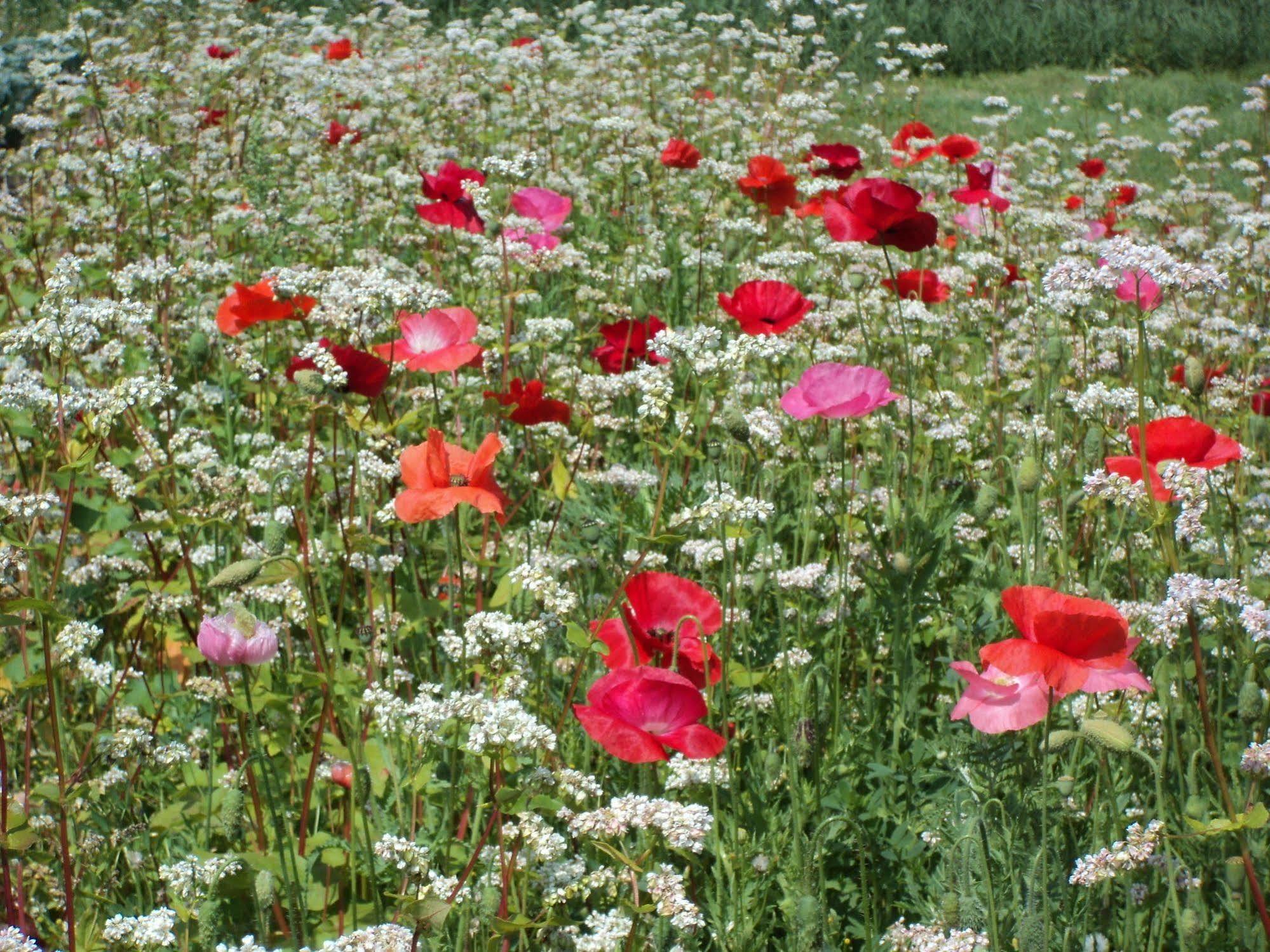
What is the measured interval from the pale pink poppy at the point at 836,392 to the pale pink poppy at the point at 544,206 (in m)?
1.35

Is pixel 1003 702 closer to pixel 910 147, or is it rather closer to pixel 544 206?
pixel 544 206

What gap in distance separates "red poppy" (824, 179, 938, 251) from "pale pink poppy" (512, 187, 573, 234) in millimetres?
1017

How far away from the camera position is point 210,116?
560cm

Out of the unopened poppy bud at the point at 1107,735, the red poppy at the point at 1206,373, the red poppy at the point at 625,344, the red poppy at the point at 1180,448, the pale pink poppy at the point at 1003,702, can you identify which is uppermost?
the red poppy at the point at 1180,448

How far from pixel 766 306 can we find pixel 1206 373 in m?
1.36

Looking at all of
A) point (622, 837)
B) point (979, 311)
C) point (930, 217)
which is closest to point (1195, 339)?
point (979, 311)

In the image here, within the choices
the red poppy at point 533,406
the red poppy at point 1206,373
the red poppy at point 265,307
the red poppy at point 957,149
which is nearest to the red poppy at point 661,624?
the red poppy at point 533,406

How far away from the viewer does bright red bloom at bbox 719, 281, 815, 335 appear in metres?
2.94

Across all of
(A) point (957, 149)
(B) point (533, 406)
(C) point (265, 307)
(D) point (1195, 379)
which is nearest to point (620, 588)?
(B) point (533, 406)

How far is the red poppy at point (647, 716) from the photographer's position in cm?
156

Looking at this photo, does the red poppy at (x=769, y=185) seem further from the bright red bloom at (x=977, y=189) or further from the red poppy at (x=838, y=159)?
the bright red bloom at (x=977, y=189)

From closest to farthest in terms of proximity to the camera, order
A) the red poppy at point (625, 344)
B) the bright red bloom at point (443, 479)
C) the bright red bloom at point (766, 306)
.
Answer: the bright red bloom at point (443, 479) → the bright red bloom at point (766, 306) → the red poppy at point (625, 344)

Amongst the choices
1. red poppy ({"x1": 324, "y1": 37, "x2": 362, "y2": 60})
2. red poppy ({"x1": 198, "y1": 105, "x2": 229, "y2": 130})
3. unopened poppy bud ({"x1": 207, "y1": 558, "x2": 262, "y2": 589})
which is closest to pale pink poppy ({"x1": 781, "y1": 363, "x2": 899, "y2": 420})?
unopened poppy bud ({"x1": 207, "y1": 558, "x2": 262, "y2": 589})

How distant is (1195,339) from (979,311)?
0.93 meters
